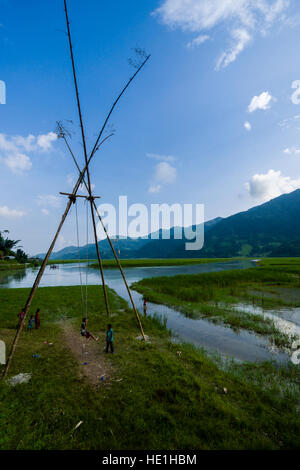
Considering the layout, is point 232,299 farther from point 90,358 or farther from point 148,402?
point 148,402

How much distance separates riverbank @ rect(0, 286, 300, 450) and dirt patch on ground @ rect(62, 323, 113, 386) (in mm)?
123

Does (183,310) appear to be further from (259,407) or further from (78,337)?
(259,407)

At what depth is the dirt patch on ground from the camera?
8336 mm

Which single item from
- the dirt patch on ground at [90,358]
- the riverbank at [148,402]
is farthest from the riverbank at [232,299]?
the dirt patch on ground at [90,358]

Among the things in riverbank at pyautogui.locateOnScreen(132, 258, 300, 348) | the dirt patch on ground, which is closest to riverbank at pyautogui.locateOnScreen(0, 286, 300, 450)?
the dirt patch on ground

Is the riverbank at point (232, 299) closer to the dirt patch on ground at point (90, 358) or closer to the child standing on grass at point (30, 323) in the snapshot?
the dirt patch on ground at point (90, 358)

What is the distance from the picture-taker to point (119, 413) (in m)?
6.06

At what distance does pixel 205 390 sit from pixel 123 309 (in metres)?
14.8

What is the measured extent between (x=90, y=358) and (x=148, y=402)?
15.1ft

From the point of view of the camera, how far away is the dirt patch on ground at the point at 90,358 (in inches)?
328

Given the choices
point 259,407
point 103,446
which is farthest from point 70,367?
point 259,407

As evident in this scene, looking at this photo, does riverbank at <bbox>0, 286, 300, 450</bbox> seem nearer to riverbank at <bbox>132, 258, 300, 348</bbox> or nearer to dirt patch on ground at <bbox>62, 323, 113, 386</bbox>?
dirt patch on ground at <bbox>62, 323, 113, 386</bbox>

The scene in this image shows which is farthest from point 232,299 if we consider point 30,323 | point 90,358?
point 30,323
